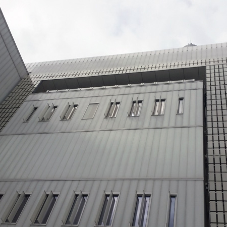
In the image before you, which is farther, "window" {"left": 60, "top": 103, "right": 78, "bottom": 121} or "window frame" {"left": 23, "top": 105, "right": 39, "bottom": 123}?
"window frame" {"left": 23, "top": 105, "right": 39, "bottom": 123}

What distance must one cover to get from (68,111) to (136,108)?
5.79m

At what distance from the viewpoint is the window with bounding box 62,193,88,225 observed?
50.8ft

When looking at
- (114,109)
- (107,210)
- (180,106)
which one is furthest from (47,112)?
(107,210)

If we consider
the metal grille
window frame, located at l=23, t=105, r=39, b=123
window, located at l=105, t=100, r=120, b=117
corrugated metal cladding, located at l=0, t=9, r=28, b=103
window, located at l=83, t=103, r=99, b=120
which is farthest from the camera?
corrugated metal cladding, located at l=0, t=9, r=28, b=103

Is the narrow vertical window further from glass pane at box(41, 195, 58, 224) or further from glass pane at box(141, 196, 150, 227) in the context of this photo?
glass pane at box(141, 196, 150, 227)

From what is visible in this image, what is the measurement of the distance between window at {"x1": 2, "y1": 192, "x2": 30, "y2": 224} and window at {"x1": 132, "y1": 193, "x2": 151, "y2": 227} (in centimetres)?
660

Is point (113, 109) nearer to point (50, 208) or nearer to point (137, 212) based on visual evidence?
point (50, 208)

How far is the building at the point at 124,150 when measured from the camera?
15344mm

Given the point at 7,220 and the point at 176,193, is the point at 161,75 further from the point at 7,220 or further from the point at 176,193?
the point at 7,220

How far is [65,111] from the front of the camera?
2441cm

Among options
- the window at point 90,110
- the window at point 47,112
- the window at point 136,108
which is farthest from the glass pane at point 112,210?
the window at point 47,112

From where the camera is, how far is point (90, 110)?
933 inches

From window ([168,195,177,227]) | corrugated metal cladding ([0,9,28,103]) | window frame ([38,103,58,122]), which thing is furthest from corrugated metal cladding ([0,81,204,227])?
corrugated metal cladding ([0,9,28,103])

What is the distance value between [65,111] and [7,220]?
1020cm
